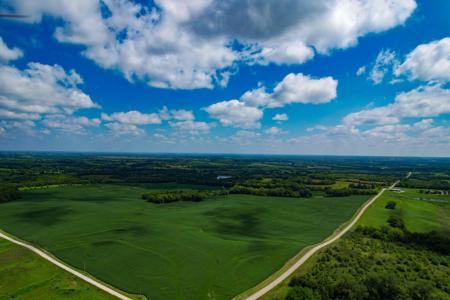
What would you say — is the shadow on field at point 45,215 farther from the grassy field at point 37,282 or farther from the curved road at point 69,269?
the grassy field at point 37,282

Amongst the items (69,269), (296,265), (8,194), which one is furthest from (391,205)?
(8,194)

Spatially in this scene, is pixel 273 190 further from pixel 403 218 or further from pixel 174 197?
pixel 403 218

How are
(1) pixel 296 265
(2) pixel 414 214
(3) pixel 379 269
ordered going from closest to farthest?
(3) pixel 379 269 → (1) pixel 296 265 → (2) pixel 414 214

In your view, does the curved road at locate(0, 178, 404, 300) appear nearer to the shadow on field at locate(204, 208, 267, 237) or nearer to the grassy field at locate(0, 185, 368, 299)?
the grassy field at locate(0, 185, 368, 299)

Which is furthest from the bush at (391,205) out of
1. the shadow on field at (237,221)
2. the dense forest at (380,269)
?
the shadow on field at (237,221)

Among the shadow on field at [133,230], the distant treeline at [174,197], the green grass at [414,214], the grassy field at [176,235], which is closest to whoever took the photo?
the grassy field at [176,235]

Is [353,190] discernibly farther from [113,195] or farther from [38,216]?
[38,216]
